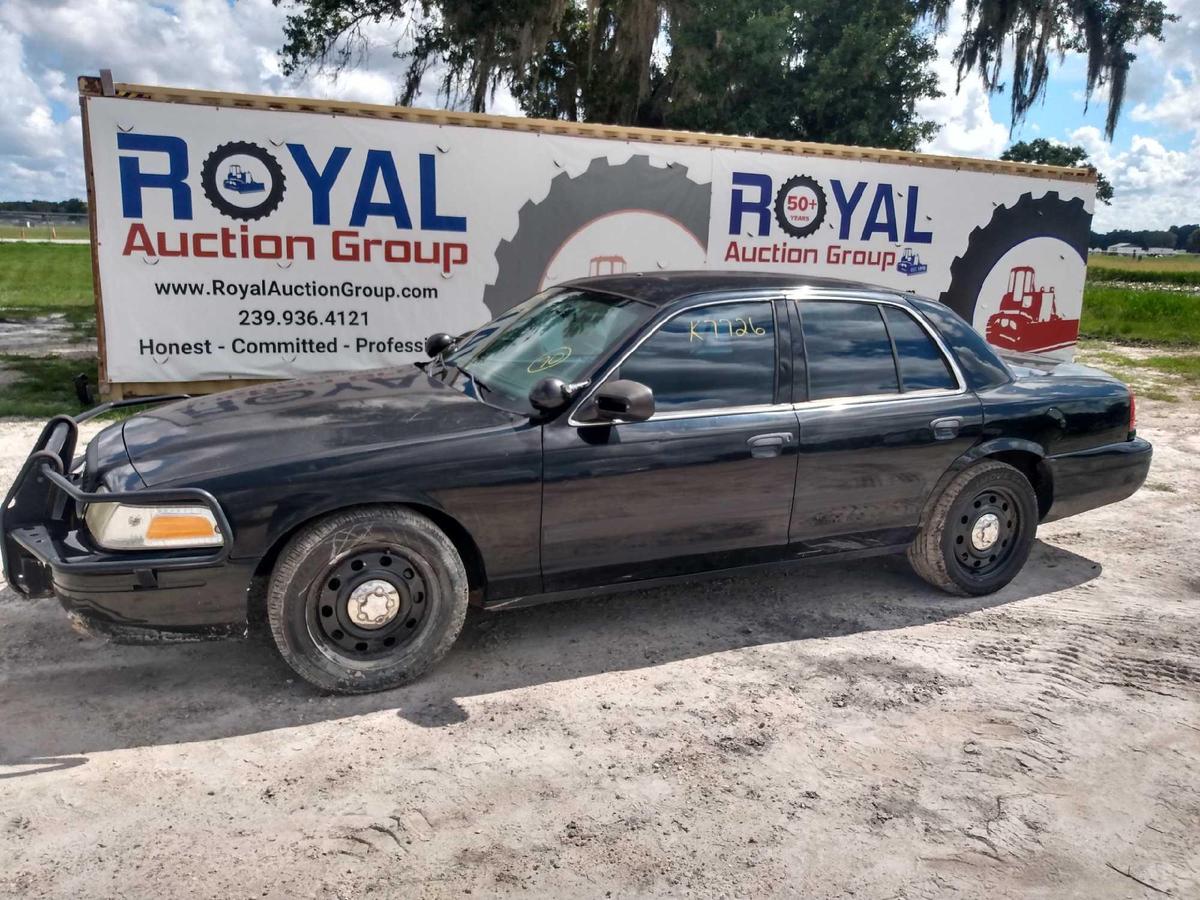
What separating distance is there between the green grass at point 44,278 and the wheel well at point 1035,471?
15644 millimetres

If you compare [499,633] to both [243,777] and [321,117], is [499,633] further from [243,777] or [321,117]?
[321,117]

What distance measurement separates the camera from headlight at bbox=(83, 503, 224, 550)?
10.8ft

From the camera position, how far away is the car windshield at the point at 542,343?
13.5 feet

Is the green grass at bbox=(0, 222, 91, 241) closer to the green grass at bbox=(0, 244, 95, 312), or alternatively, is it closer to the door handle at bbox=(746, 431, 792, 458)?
the green grass at bbox=(0, 244, 95, 312)

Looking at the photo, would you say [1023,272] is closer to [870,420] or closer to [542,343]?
[870,420]

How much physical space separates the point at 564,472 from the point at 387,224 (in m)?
5.84

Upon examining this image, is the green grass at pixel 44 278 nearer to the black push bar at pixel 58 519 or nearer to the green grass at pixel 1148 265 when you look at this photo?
the black push bar at pixel 58 519

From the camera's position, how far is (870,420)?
4414 millimetres

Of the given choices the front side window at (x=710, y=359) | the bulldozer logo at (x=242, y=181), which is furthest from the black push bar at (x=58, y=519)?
the bulldozer logo at (x=242, y=181)

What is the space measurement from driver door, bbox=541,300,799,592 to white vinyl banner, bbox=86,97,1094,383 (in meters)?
5.43

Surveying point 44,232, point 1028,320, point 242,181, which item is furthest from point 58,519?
point 44,232

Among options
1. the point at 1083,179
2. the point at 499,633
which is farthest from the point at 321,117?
the point at 1083,179

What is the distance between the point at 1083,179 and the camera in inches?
514

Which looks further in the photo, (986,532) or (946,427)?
(986,532)
